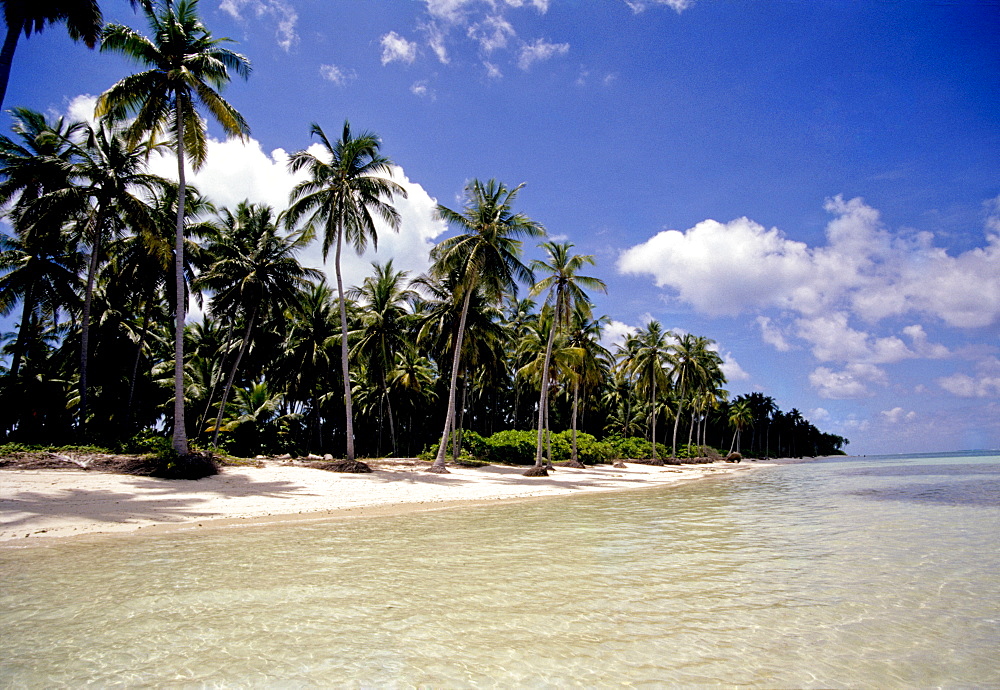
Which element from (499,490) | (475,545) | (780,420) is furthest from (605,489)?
(780,420)

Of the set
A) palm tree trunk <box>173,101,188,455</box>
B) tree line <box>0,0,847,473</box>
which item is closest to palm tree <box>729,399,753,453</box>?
tree line <box>0,0,847,473</box>

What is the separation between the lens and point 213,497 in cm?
1290

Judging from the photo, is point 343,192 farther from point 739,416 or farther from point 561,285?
point 739,416

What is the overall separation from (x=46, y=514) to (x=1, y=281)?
18933 mm

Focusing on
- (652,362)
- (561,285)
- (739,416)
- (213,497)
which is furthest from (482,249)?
(739,416)

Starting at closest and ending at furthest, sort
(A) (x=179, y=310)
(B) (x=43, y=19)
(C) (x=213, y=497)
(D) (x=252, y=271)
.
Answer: (C) (x=213, y=497)
(B) (x=43, y=19)
(A) (x=179, y=310)
(D) (x=252, y=271)

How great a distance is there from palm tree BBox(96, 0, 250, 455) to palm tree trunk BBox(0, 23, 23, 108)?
331cm

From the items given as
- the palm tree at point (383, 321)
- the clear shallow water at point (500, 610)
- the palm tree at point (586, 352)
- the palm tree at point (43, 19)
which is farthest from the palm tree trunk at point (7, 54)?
the palm tree at point (586, 352)

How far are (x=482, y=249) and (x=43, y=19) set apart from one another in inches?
663

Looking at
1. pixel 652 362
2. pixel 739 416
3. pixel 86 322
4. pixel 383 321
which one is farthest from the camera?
pixel 739 416

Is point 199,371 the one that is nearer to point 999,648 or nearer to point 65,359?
point 65,359

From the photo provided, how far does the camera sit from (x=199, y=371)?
31.1 metres

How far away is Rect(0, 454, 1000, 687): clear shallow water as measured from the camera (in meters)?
3.83

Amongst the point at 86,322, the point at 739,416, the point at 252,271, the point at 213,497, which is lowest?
the point at 213,497
